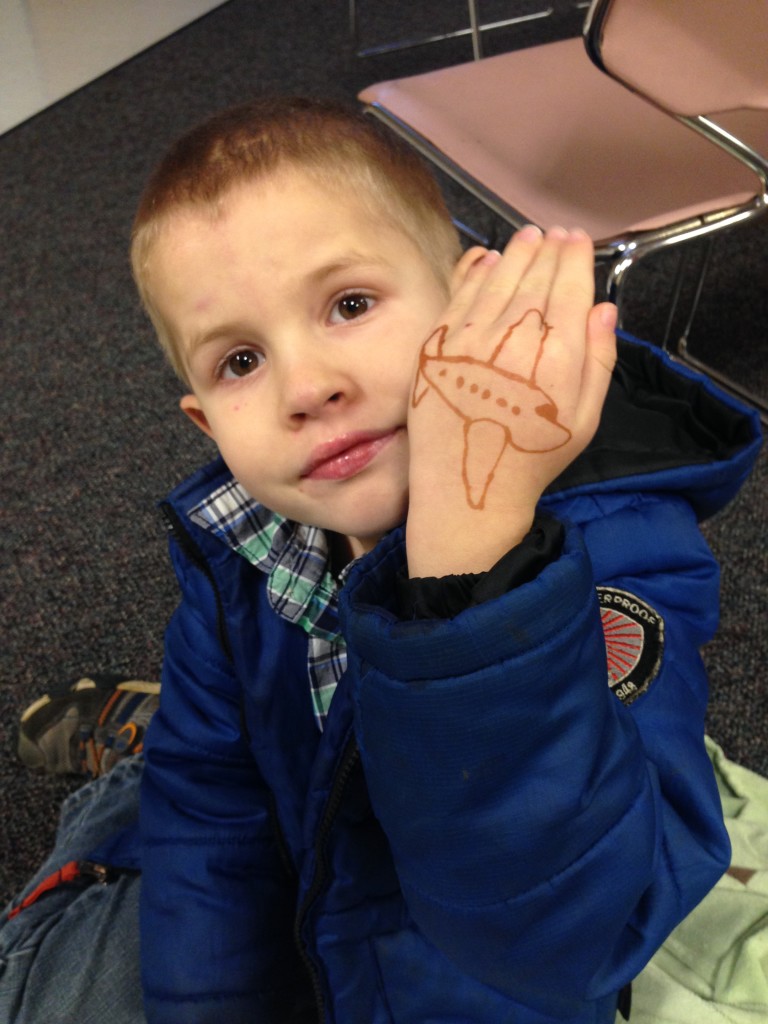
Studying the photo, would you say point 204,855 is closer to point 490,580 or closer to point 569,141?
point 490,580

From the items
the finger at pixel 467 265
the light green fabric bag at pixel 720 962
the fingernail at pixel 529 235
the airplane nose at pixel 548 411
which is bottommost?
the light green fabric bag at pixel 720 962

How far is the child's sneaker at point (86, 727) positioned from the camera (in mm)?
1227

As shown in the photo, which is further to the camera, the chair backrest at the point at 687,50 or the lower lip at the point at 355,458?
the chair backrest at the point at 687,50

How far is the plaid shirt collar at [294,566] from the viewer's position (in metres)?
0.81

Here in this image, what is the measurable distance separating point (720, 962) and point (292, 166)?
692mm

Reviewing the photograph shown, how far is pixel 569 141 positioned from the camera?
1.37m

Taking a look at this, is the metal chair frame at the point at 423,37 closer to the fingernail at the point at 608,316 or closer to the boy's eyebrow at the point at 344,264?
the boy's eyebrow at the point at 344,264

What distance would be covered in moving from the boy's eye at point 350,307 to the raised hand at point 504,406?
10cm

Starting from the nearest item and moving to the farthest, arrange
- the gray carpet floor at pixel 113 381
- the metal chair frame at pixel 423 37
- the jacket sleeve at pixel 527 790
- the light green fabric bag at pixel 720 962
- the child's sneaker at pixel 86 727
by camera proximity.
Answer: the jacket sleeve at pixel 527 790, the light green fabric bag at pixel 720 962, the child's sneaker at pixel 86 727, the gray carpet floor at pixel 113 381, the metal chair frame at pixel 423 37

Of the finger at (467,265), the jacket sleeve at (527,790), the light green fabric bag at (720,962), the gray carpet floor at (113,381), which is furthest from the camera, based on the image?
the gray carpet floor at (113,381)

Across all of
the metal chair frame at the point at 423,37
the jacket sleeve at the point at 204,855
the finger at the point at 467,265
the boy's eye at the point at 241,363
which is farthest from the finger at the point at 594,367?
the metal chair frame at the point at 423,37

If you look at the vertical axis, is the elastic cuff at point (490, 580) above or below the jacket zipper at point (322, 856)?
above

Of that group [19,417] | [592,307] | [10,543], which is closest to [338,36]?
[19,417]

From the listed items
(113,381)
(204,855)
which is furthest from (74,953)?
(113,381)
